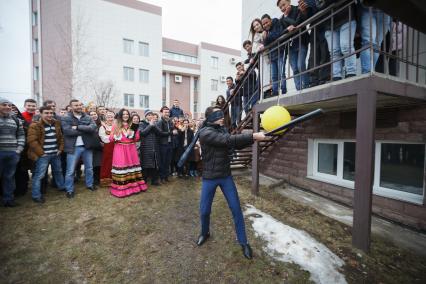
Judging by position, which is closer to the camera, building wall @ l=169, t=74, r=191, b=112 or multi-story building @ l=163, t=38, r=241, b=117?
multi-story building @ l=163, t=38, r=241, b=117

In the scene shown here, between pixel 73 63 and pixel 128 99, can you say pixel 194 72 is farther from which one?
pixel 73 63

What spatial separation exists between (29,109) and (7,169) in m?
1.46

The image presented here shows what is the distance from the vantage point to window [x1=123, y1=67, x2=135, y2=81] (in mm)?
21034

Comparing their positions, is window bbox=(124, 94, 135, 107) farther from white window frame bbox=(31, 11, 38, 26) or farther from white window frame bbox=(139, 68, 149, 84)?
white window frame bbox=(31, 11, 38, 26)

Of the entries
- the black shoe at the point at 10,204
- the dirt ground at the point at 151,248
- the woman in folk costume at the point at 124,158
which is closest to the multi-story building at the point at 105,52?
the woman in folk costume at the point at 124,158

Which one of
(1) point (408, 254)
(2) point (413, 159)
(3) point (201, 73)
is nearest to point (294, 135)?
(2) point (413, 159)

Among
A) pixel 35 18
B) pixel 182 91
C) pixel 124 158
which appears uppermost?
pixel 35 18

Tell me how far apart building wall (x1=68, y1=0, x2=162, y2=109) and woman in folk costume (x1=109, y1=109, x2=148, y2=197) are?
14.3 m

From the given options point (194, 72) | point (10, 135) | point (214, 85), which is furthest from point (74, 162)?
point (214, 85)

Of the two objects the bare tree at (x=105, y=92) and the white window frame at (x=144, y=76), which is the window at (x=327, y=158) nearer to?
the bare tree at (x=105, y=92)

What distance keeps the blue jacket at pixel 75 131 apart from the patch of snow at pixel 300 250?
3.90m

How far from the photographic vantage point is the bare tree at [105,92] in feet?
54.0

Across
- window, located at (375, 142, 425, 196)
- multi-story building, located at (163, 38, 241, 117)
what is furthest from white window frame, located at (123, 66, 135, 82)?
window, located at (375, 142, 425, 196)

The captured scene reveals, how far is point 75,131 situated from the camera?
14.4 ft
